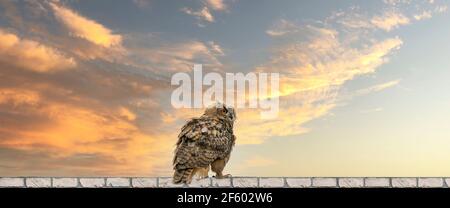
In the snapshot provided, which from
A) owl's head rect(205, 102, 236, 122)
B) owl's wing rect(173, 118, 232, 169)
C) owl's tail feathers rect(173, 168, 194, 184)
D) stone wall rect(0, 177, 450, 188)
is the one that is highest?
owl's head rect(205, 102, 236, 122)

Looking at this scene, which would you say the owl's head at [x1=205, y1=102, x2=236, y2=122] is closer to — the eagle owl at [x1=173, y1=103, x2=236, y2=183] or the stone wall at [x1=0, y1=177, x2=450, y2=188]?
the eagle owl at [x1=173, y1=103, x2=236, y2=183]

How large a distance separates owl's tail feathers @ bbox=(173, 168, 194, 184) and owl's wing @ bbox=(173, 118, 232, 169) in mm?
312

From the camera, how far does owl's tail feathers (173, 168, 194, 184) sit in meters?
8.77

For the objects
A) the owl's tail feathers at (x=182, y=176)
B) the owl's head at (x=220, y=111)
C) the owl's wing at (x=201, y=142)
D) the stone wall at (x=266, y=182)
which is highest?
the owl's head at (x=220, y=111)

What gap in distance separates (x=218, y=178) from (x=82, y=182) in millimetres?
2117

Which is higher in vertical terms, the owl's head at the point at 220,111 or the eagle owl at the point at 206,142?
the owl's head at the point at 220,111

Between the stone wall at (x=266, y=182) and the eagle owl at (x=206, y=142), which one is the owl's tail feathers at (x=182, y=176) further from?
the stone wall at (x=266, y=182)

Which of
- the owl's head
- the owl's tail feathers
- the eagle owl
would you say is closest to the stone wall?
the owl's tail feathers

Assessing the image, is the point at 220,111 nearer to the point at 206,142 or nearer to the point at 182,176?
the point at 206,142

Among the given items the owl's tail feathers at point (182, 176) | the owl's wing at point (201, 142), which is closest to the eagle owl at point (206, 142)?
the owl's wing at point (201, 142)

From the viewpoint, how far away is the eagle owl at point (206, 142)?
9273mm
